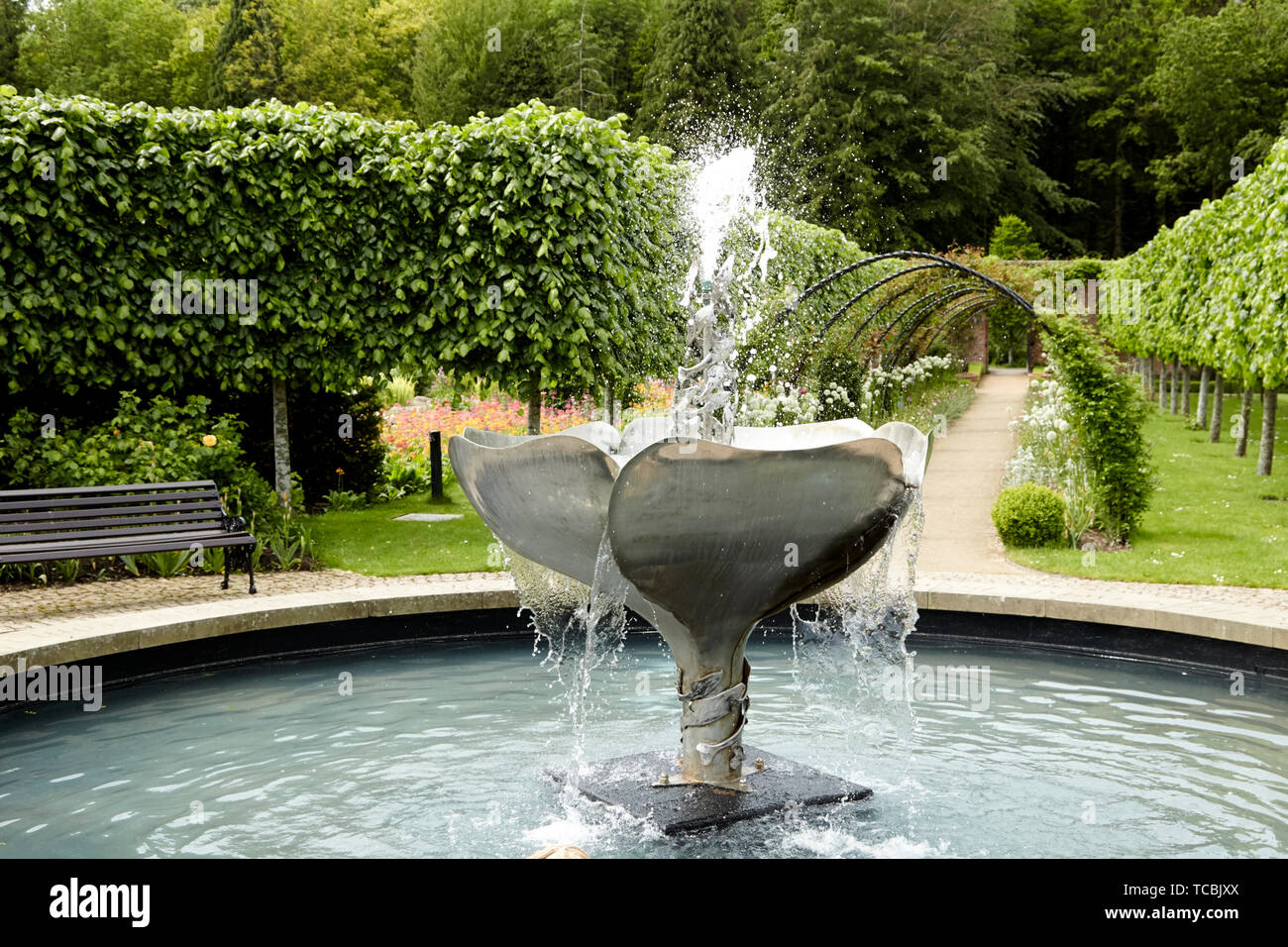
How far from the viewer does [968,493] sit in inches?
583

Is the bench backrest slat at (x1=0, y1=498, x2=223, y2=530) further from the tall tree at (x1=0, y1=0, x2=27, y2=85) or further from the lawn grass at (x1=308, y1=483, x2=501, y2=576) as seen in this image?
the tall tree at (x1=0, y1=0, x2=27, y2=85)

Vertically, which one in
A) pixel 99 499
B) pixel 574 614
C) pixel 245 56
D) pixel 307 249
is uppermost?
pixel 245 56

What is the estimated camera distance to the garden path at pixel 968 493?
11.1 m

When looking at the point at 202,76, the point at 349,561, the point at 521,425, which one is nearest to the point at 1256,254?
the point at 521,425

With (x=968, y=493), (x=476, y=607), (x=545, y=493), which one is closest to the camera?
(x=545, y=493)

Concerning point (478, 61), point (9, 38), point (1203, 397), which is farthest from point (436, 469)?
point (9, 38)

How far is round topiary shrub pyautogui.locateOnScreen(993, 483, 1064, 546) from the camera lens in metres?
11.5

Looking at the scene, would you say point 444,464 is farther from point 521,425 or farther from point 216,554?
point 216,554

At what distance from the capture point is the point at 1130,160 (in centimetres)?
5344

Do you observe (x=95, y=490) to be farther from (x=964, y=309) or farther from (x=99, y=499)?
(x=964, y=309)

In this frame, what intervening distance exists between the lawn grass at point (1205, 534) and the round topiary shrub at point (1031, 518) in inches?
10.0

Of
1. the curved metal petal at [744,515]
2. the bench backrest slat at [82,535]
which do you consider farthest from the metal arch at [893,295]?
the curved metal petal at [744,515]

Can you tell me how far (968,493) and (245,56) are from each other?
3544cm
